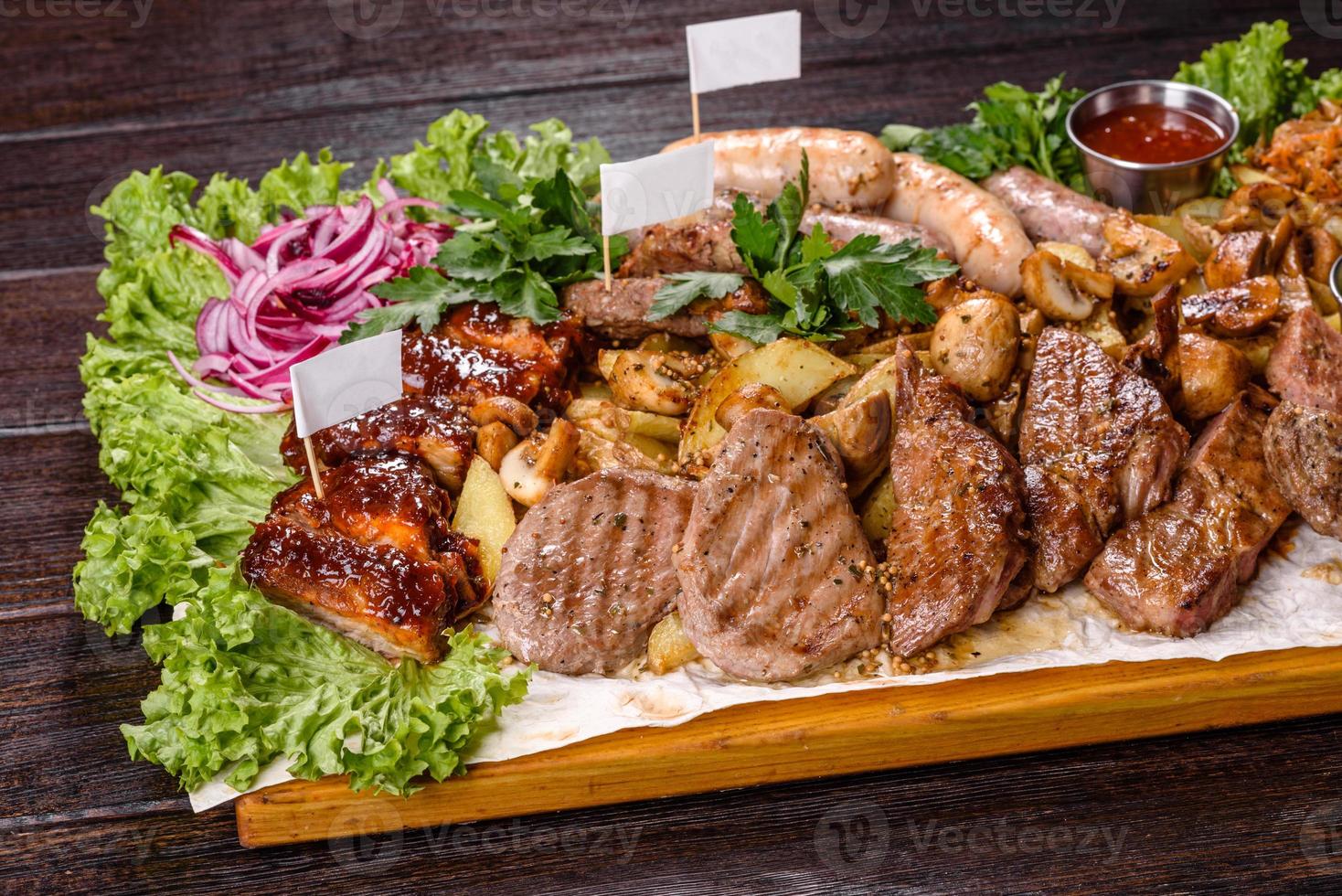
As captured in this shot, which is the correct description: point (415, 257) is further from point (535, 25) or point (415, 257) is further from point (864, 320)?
point (535, 25)

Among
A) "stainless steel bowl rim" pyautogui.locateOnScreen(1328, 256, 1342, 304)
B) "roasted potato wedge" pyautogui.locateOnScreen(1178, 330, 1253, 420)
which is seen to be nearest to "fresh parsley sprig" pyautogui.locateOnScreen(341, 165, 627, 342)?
"roasted potato wedge" pyautogui.locateOnScreen(1178, 330, 1253, 420)

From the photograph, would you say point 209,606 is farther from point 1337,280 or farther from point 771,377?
point 1337,280

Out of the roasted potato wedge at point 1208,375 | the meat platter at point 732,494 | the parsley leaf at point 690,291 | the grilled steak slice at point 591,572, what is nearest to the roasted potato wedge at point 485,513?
the meat platter at point 732,494

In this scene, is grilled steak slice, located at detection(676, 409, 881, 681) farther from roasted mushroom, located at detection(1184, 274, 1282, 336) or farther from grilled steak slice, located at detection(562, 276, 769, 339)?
roasted mushroom, located at detection(1184, 274, 1282, 336)

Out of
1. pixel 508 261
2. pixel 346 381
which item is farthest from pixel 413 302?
pixel 346 381

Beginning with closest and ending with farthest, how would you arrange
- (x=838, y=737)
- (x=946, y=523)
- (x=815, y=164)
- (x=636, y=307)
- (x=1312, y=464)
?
(x=838, y=737)
(x=946, y=523)
(x=1312, y=464)
(x=636, y=307)
(x=815, y=164)

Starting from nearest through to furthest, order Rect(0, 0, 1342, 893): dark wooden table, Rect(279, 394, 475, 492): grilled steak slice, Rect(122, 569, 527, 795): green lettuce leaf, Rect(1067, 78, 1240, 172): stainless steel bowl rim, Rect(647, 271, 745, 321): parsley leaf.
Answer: Rect(122, 569, 527, 795): green lettuce leaf
Rect(0, 0, 1342, 893): dark wooden table
Rect(279, 394, 475, 492): grilled steak slice
Rect(647, 271, 745, 321): parsley leaf
Rect(1067, 78, 1240, 172): stainless steel bowl rim

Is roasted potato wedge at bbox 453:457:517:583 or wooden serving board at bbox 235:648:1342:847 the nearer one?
wooden serving board at bbox 235:648:1342:847
